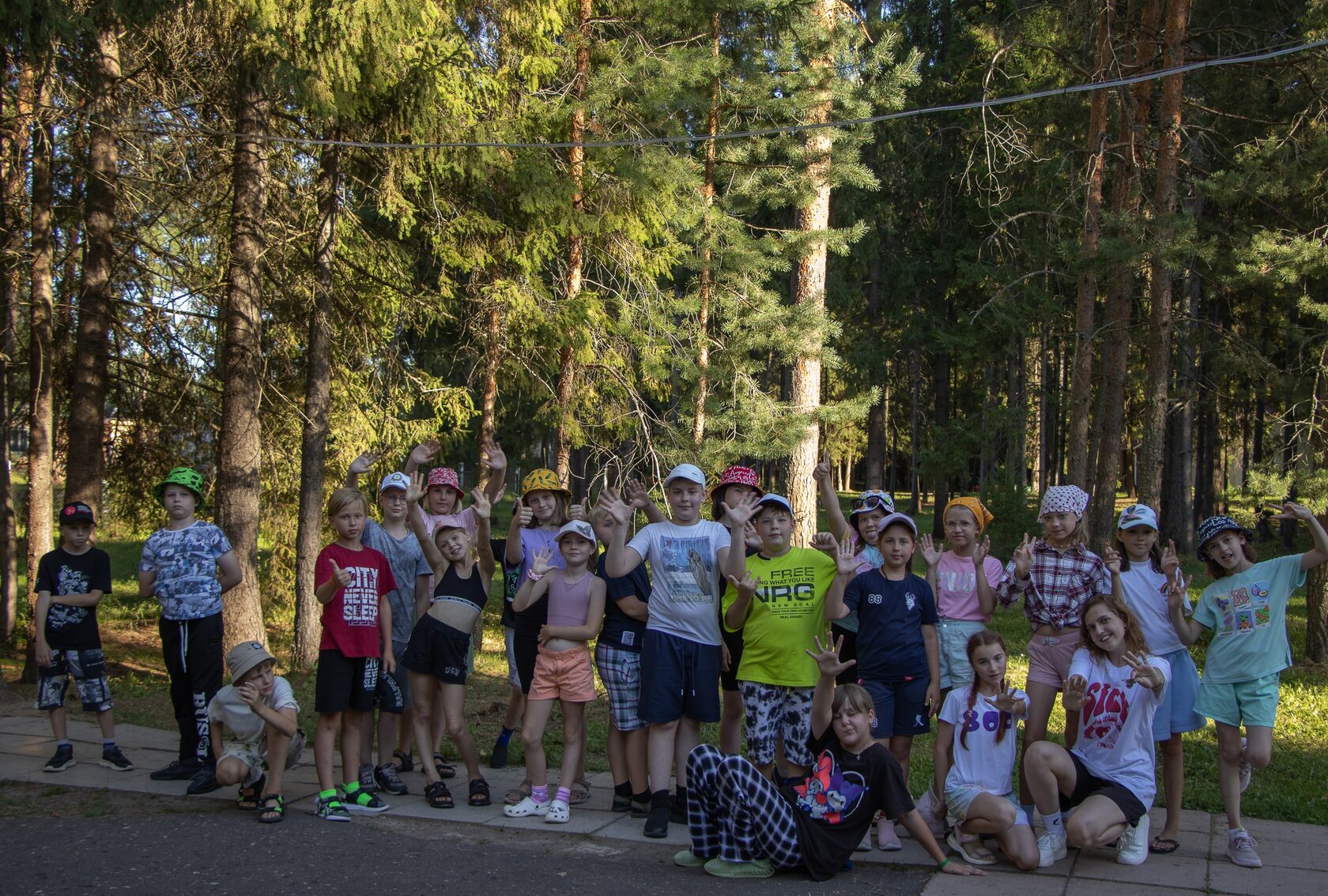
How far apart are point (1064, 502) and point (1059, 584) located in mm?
439

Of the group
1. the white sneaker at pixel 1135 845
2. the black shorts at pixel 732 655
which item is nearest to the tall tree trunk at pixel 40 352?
the black shorts at pixel 732 655

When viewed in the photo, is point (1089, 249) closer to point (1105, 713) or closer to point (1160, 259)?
point (1160, 259)

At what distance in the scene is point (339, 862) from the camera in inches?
194

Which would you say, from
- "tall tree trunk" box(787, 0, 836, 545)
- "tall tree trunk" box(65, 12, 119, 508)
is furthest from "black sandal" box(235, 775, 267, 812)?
"tall tree trunk" box(787, 0, 836, 545)

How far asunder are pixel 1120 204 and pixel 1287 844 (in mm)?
9063

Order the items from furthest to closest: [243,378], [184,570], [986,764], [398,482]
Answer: [243,378] → [184,570] → [398,482] → [986,764]

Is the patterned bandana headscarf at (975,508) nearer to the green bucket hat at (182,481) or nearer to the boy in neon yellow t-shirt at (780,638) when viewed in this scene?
the boy in neon yellow t-shirt at (780,638)

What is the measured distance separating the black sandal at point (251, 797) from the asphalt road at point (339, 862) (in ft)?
0.41

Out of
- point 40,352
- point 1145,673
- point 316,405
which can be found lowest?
point 1145,673

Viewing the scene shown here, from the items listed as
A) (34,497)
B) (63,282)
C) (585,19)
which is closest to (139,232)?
(63,282)

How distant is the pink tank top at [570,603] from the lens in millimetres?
5785

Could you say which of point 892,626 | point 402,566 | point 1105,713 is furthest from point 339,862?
point 1105,713

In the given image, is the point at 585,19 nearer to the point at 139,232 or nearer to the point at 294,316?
the point at 294,316

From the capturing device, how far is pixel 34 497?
11086 millimetres
